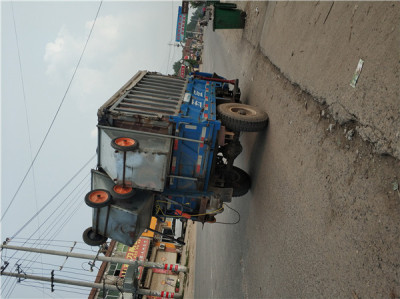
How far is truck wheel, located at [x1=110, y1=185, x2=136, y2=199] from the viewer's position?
15.1 feet

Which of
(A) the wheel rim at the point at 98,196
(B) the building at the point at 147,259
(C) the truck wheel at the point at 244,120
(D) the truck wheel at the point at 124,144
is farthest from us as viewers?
(B) the building at the point at 147,259

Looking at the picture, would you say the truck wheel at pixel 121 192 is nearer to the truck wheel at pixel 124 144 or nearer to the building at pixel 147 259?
the truck wheel at pixel 124 144

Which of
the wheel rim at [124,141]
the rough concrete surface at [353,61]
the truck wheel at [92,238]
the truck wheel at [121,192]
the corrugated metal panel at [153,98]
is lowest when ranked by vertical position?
the truck wheel at [92,238]

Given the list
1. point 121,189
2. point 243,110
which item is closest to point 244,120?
point 243,110

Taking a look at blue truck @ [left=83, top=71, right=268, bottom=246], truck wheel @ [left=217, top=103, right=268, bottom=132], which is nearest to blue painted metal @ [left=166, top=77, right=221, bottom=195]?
blue truck @ [left=83, top=71, right=268, bottom=246]

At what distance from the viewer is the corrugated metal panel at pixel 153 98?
512cm

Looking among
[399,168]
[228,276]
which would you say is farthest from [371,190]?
[228,276]

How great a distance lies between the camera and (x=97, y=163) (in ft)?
17.1

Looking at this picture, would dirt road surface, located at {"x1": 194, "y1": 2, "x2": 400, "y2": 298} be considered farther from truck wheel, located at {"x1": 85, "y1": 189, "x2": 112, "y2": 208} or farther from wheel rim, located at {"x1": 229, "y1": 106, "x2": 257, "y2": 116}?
truck wheel, located at {"x1": 85, "y1": 189, "x2": 112, "y2": 208}

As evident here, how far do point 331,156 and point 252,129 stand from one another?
2.48 m

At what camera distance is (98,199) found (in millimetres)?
4438

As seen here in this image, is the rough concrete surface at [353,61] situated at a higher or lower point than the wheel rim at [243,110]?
higher

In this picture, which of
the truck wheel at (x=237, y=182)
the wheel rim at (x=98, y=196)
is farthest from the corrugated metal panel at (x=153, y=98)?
the truck wheel at (x=237, y=182)

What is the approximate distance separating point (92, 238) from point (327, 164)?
4049mm
